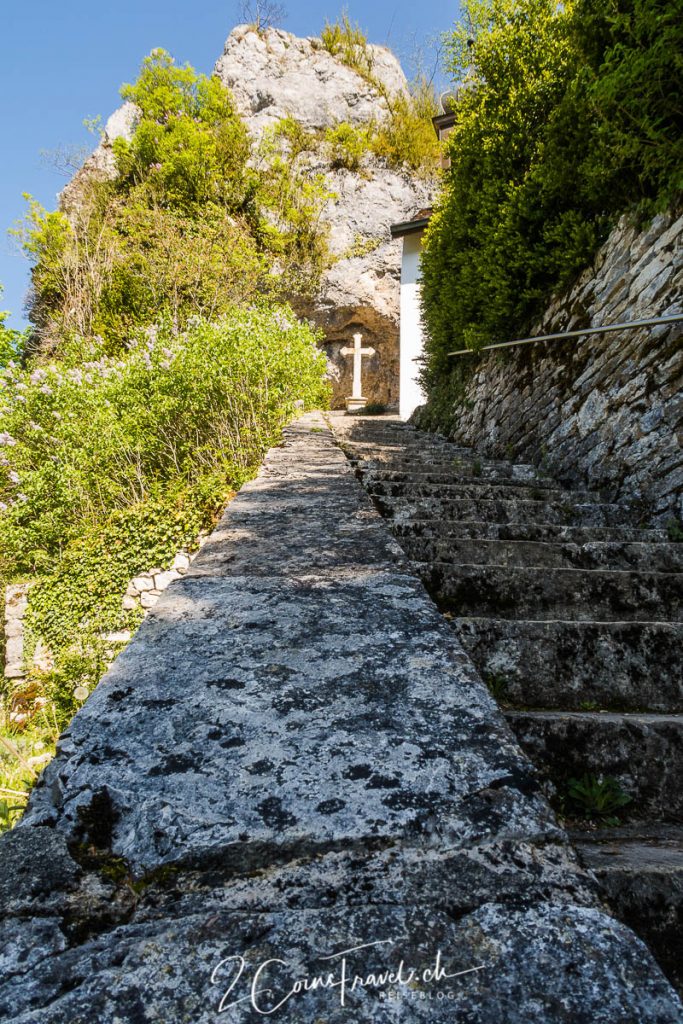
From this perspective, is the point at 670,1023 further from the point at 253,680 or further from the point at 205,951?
the point at 253,680

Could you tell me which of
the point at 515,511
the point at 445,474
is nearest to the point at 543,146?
the point at 445,474

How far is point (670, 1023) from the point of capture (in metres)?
0.56

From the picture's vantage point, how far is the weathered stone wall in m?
3.25

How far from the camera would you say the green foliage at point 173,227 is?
49.3 ft

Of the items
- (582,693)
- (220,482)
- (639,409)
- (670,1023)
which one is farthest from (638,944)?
(220,482)

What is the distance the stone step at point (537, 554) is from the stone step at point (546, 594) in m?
0.30

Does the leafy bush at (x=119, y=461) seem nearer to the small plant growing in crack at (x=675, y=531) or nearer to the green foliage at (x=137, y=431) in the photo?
the green foliage at (x=137, y=431)

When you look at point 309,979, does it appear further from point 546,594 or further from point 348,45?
point 348,45

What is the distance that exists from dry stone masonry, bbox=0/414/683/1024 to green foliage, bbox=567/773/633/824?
434 millimetres

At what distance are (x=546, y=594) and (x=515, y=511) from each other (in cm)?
128

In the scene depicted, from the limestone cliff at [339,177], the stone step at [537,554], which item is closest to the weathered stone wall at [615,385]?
the stone step at [537,554]

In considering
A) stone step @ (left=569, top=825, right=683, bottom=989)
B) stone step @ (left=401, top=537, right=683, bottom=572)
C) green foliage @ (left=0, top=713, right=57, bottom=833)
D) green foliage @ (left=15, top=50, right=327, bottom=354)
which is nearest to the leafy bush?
green foliage @ (left=0, top=713, right=57, bottom=833)

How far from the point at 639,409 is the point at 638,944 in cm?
339

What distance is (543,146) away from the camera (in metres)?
4.92
